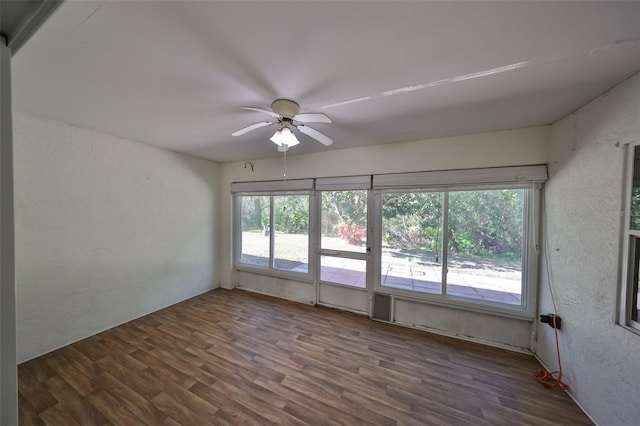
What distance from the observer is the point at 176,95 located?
160 centimetres

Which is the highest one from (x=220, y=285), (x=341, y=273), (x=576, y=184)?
(x=576, y=184)

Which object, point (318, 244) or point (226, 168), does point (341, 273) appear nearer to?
Answer: point (318, 244)

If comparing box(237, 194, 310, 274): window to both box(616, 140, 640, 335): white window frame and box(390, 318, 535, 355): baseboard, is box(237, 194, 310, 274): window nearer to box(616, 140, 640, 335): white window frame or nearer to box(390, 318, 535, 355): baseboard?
box(390, 318, 535, 355): baseboard

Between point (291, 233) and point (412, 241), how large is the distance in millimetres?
1836

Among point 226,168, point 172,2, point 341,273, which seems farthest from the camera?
point 226,168

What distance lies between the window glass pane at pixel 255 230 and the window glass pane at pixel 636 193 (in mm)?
3710

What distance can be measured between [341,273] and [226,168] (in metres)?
2.77

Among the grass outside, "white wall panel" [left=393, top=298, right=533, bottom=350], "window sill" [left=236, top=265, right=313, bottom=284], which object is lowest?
"white wall panel" [left=393, top=298, right=533, bottom=350]

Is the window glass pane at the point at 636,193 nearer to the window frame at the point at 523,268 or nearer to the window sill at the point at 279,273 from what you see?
the window frame at the point at 523,268

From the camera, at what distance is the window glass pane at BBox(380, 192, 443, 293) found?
2.62 m

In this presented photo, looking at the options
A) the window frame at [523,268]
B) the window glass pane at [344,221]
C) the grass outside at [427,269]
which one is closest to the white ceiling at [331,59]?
the window frame at [523,268]

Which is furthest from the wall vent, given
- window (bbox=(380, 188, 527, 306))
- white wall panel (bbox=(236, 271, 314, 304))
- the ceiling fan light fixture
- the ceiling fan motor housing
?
the ceiling fan motor housing

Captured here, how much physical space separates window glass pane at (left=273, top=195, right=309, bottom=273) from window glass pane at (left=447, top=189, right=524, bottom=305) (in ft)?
6.50

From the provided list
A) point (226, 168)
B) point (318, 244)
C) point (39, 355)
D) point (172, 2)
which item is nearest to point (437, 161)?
point (318, 244)
